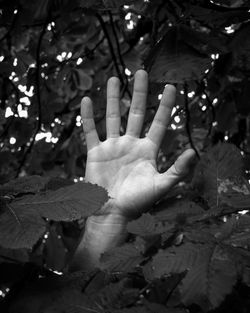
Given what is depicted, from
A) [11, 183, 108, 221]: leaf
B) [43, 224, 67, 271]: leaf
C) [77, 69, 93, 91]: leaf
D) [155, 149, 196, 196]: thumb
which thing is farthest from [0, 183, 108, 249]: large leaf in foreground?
[77, 69, 93, 91]: leaf

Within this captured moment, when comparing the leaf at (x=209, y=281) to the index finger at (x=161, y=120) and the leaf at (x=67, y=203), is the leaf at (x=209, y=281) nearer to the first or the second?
the leaf at (x=67, y=203)

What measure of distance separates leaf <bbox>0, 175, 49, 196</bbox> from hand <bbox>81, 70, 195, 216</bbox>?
1.27ft

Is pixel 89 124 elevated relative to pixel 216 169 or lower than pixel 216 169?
lower

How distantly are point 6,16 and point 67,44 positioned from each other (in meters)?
1.39

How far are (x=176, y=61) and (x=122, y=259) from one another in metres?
0.41

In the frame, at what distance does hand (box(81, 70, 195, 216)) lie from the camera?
3.42ft

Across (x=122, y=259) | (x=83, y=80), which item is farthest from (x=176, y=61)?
(x=83, y=80)

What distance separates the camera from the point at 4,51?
197 cm

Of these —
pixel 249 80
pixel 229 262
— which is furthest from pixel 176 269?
pixel 249 80

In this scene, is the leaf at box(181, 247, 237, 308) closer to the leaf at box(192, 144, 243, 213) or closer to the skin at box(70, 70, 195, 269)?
the leaf at box(192, 144, 243, 213)

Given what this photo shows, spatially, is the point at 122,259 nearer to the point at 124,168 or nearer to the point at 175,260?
the point at 175,260

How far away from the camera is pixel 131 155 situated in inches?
45.3

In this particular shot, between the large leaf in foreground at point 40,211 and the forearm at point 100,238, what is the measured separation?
1.47 ft

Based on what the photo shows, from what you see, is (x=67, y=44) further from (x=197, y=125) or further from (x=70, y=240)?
(x=70, y=240)
